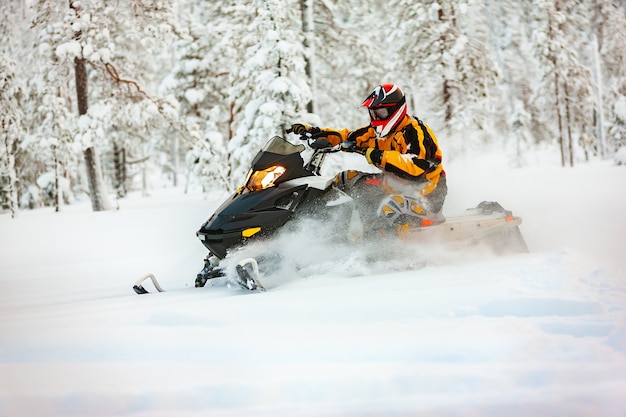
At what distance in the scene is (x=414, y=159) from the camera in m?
4.57

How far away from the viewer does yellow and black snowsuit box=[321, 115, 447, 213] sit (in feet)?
14.6

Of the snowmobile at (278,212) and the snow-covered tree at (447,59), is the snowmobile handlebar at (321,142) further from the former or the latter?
the snow-covered tree at (447,59)

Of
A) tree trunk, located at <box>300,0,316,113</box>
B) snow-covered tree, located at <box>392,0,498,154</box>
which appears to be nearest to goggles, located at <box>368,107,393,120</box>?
tree trunk, located at <box>300,0,316,113</box>

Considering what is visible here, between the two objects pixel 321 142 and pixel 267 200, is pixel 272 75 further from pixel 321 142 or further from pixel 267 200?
pixel 267 200

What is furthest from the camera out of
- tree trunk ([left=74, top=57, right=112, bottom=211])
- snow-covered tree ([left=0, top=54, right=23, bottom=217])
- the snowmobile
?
snow-covered tree ([left=0, top=54, right=23, bottom=217])

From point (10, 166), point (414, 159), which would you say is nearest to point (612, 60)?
point (414, 159)

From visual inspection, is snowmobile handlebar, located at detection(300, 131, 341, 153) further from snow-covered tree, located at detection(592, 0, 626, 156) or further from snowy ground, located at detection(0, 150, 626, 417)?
snow-covered tree, located at detection(592, 0, 626, 156)

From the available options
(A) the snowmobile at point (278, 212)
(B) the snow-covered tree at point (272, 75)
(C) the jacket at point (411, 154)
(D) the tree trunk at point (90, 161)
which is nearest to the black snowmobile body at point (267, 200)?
(A) the snowmobile at point (278, 212)

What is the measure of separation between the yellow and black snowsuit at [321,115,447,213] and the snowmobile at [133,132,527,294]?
36cm

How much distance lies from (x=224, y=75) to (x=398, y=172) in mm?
16002

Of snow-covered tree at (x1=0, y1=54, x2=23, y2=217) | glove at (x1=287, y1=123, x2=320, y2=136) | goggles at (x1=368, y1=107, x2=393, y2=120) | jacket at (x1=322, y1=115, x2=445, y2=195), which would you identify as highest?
snow-covered tree at (x1=0, y1=54, x2=23, y2=217)

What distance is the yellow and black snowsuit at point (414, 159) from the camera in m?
4.44

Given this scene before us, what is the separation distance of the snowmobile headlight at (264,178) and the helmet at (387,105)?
1211 mm

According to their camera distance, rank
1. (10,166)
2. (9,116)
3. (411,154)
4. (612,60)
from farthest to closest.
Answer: (612,60), (10,166), (9,116), (411,154)
